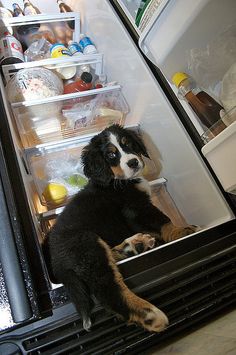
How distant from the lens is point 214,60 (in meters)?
0.94

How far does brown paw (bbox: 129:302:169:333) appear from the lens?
78cm

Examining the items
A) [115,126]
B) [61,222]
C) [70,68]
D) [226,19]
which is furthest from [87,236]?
[70,68]

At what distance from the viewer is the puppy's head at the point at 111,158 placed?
120 cm

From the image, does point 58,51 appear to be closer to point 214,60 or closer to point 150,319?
point 214,60

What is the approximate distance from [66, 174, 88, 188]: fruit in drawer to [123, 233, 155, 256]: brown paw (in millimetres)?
520

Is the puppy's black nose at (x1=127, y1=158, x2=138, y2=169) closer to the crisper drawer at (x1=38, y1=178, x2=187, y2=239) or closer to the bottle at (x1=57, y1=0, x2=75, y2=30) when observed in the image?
the crisper drawer at (x1=38, y1=178, x2=187, y2=239)

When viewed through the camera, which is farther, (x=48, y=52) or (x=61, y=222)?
(x=48, y=52)

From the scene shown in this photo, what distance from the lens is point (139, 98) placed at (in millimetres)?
1430

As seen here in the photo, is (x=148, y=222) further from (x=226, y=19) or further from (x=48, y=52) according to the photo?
(x=48, y=52)

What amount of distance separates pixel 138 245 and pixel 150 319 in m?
0.28

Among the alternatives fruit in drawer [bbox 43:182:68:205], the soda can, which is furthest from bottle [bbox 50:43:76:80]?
fruit in drawer [bbox 43:182:68:205]

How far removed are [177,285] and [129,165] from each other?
518 mm

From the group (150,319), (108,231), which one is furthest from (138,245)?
(150,319)

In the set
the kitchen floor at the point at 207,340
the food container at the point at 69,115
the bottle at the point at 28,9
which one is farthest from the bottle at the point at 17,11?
the kitchen floor at the point at 207,340
